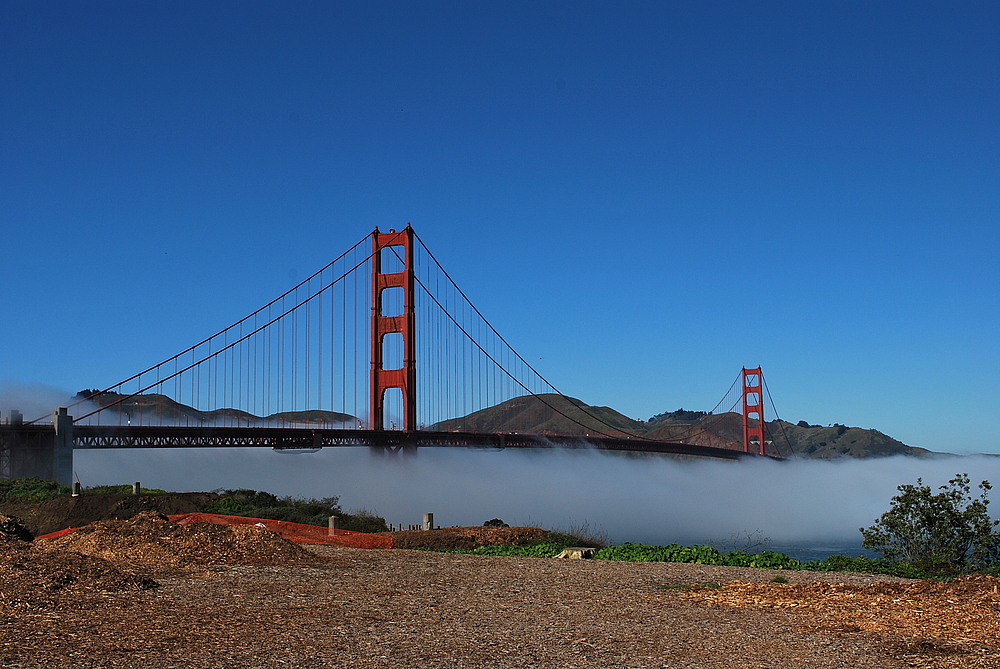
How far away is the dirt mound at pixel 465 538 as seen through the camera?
2312 centimetres

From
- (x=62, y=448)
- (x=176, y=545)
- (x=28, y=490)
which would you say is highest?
(x=62, y=448)

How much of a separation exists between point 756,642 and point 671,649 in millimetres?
1141

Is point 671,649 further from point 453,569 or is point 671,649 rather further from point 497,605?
point 453,569

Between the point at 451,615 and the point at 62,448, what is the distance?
41754 millimetres

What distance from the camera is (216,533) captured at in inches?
720

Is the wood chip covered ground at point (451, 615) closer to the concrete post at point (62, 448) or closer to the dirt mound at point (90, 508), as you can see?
the dirt mound at point (90, 508)

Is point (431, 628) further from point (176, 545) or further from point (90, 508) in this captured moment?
point (90, 508)

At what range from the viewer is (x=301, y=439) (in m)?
53.2

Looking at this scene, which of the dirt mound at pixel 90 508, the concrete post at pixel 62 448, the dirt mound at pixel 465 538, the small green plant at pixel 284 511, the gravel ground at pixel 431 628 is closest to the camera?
the gravel ground at pixel 431 628

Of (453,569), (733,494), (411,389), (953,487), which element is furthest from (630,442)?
(453,569)

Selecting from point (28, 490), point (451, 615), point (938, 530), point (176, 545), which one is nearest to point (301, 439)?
point (28, 490)

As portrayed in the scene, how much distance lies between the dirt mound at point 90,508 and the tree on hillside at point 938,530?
74.3 feet

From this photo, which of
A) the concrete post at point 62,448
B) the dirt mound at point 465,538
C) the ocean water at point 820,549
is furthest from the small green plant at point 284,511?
the ocean water at point 820,549

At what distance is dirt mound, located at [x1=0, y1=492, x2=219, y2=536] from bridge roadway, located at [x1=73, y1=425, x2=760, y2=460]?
1208 centimetres
